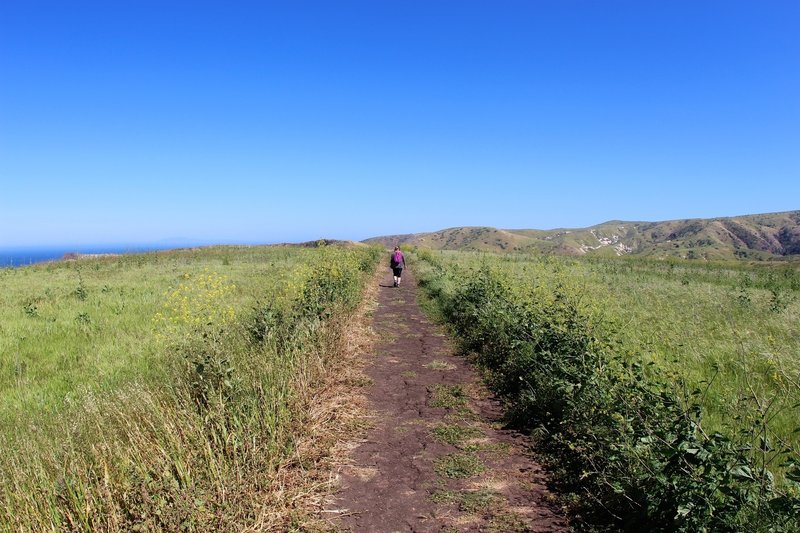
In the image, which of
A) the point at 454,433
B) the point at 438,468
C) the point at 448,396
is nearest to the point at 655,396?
the point at 438,468

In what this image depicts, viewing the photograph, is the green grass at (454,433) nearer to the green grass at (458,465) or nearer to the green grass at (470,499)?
the green grass at (458,465)

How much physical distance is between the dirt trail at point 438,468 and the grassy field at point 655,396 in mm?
504

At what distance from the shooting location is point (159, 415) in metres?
4.25

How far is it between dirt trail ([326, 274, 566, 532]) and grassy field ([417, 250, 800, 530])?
1.65 ft

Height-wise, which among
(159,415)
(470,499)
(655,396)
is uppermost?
(655,396)

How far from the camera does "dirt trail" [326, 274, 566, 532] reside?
3.96m

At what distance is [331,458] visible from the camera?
4.97 meters

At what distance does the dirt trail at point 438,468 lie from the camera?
3.96 m

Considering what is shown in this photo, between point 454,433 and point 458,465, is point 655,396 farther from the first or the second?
point 454,433

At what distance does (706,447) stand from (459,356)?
257 inches

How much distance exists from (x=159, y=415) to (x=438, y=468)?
2.95 metres

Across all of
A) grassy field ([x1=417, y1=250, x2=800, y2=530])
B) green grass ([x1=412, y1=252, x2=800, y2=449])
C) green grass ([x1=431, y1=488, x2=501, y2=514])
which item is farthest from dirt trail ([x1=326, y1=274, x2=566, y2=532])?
green grass ([x1=412, y1=252, x2=800, y2=449])

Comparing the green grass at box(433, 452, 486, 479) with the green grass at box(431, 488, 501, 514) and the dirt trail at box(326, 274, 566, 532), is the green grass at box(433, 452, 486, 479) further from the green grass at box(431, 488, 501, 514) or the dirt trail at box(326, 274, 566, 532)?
the green grass at box(431, 488, 501, 514)

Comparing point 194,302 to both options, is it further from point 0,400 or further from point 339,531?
point 339,531
